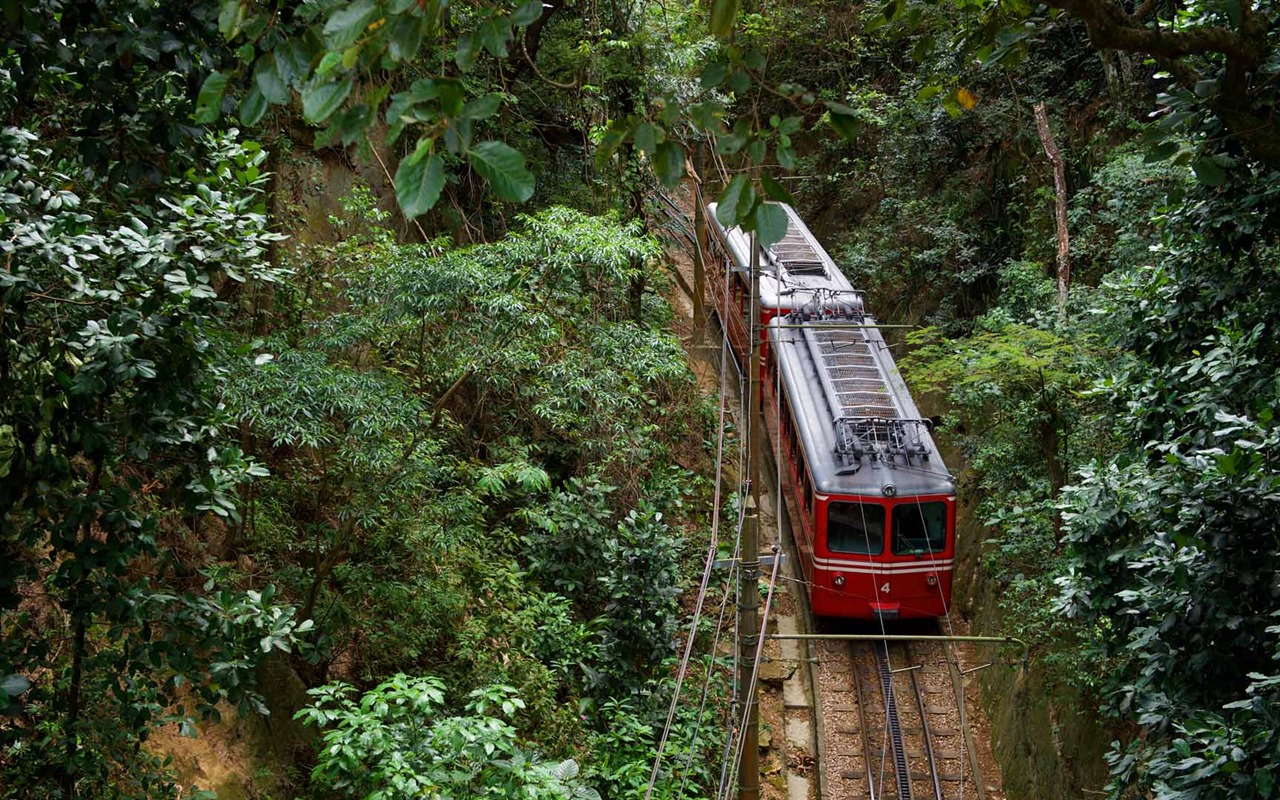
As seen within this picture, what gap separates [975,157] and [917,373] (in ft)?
23.5

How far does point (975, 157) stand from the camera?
16.7 metres

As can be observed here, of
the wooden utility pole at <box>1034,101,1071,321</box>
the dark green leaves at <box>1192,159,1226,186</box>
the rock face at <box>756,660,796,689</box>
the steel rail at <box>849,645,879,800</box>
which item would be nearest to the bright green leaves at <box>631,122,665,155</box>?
the dark green leaves at <box>1192,159,1226,186</box>

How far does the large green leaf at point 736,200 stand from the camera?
207cm

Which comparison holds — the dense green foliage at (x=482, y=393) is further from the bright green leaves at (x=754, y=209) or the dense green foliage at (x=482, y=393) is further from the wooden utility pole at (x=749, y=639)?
the wooden utility pole at (x=749, y=639)

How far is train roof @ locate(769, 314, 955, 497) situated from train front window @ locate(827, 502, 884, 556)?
210 millimetres

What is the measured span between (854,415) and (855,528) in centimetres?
146

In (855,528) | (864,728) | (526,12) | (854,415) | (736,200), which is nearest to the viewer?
(526,12)

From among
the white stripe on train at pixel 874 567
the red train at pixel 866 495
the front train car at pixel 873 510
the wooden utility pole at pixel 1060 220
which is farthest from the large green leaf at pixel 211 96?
the wooden utility pole at pixel 1060 220

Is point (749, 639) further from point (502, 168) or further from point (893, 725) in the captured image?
point (502, 168)

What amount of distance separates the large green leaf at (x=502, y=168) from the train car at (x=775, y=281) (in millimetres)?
10878

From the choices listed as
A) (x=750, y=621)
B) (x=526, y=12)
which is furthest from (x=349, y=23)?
(x=750, y=621)

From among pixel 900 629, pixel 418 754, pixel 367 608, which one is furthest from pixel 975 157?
pixel 418 754

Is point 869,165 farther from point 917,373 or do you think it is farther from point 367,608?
point 367,608

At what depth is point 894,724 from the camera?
10492 millimetres
